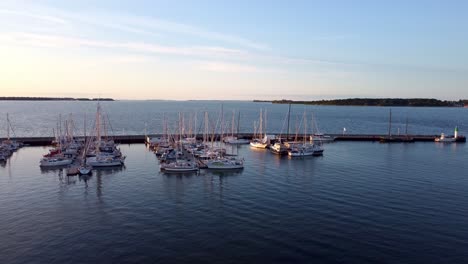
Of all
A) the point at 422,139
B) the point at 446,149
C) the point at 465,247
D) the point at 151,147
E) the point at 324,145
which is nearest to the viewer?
the point at 465,247

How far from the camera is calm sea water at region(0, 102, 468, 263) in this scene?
86.8ft

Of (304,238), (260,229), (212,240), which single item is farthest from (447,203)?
(212,240)

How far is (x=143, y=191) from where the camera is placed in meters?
43.2

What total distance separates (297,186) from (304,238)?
1771 cm

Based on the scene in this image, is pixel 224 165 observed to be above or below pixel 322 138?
below

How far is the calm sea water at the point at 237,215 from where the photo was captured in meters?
26.5

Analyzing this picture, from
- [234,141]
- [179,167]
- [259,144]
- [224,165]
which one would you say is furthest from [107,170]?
[234,141]

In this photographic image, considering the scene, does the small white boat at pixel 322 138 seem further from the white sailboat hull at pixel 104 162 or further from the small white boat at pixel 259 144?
the white sailboat hull at pixel 104 162

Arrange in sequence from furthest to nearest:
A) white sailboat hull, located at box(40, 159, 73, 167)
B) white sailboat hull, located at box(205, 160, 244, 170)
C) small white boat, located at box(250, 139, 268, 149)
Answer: small white boat, located at box(250, 139, 268, 149) → white sailboat hull, located at box(205, 160, 244, 170) → white sailboat hull, located at box(40, 159, 73, 167)

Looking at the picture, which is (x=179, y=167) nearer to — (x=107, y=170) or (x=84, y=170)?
(x=107, y=170)

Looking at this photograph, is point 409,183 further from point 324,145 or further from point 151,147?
point 151,147

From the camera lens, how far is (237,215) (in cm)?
3450

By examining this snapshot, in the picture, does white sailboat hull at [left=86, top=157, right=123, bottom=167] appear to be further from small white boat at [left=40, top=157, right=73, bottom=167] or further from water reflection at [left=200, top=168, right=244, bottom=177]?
water reflection at [left=200, top=168, right=244, bottom=177]

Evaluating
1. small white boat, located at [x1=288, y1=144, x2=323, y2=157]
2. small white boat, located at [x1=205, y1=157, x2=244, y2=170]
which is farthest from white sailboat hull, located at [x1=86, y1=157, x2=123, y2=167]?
small white boat, located at [x1=288, y1=144, x2=323, y2=157]
